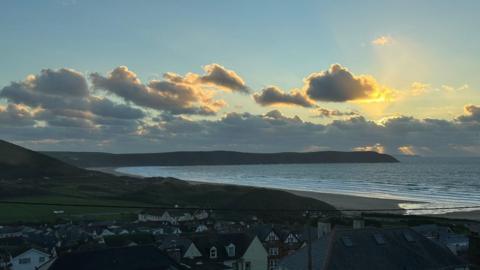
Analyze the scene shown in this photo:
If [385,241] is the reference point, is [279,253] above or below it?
below

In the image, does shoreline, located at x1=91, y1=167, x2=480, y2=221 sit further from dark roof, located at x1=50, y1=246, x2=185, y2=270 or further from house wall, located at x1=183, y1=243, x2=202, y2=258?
dark roof, located at x1=50, y1=246, x2=185, y2=270

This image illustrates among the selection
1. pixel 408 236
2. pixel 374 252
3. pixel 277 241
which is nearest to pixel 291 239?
pixel 277 241

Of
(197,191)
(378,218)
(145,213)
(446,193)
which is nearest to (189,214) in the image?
(145,213)

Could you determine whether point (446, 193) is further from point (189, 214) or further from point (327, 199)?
point (189, 214)

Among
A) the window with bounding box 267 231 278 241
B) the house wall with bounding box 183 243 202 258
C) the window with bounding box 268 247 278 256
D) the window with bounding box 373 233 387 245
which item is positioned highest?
the window with bounding box 373 233 387 245

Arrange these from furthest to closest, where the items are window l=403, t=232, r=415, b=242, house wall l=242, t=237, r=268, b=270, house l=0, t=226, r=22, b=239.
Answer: house l=0, t=226, r=22, b=239 → house wall l=242, t=237, r=268, b=270 → window l=403, t=232, r=415, b=242

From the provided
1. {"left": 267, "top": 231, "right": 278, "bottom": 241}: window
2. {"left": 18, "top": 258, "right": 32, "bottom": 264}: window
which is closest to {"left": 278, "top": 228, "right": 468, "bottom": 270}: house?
{"left": 267, "top": 231, "right": 278, "bottom": 241}: window

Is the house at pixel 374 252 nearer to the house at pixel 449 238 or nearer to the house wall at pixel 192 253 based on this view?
the house wall at pixel 192 253
